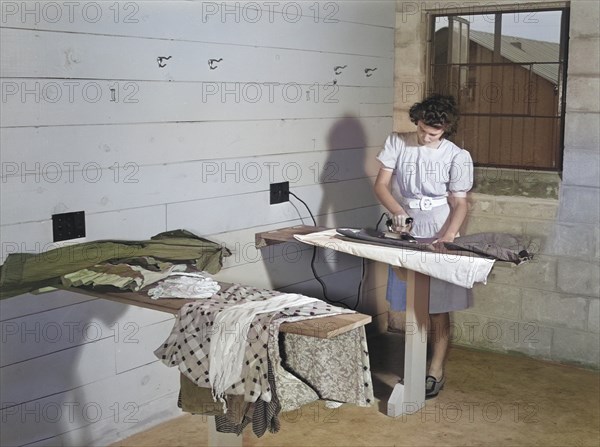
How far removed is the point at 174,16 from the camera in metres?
3.73

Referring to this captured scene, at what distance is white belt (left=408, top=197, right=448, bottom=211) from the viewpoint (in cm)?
431

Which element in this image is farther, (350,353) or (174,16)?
(174,16)

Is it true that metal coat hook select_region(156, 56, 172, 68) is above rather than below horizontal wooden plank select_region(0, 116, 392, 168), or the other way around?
above

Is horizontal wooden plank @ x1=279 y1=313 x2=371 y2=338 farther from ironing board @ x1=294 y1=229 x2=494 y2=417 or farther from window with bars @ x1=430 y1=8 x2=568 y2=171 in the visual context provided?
window with bars @ x1=430 y1=8 x2=568 y2=171

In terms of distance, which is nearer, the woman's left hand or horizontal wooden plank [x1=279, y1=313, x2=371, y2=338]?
horizontal wooden plank [x1=279, y1=313, x2=371, y2=338]

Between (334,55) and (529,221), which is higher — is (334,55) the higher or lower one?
the higher one

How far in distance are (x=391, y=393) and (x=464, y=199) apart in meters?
1.00

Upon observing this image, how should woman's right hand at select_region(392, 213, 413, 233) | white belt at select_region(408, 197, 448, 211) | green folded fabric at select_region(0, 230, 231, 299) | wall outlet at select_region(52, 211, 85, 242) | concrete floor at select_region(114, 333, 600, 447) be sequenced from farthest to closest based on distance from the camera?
white belt at select_region(408, 197, 448, 211) < woman's right hand at select_region(392, 213, 413, 233) < concrete floor at select_region(114, 333, 600, 447) < wall outlet at select_region(52, 211, 85, 242) < green folded fabric at select_region(0, 230, 231, 299)

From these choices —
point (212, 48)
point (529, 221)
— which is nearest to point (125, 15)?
point (212, 48)

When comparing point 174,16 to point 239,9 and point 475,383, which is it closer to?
point 239,9

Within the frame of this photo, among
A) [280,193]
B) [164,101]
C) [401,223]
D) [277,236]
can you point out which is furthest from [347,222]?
[164,101]
